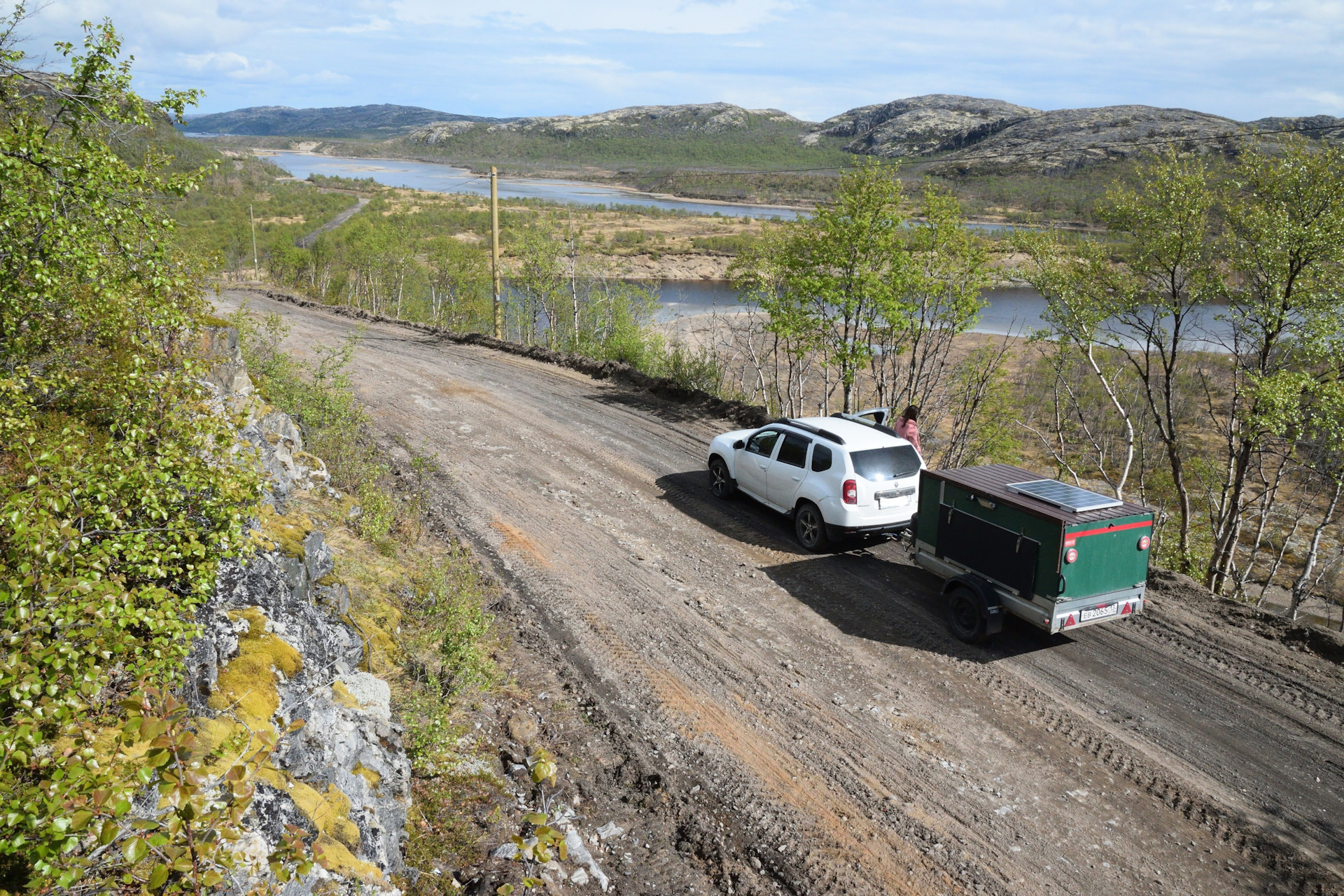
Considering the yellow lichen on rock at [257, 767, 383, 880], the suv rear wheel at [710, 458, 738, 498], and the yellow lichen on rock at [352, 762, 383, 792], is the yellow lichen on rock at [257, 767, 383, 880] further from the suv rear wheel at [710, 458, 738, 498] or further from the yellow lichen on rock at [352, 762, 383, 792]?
the suv rear wheel at [710, 458, 738, 498]

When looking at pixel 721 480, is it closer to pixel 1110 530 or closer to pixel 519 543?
pixel 519 543

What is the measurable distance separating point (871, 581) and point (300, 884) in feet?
27.9

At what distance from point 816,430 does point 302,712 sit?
8.62 meters

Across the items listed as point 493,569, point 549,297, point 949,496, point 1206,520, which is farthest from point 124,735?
point 549,297

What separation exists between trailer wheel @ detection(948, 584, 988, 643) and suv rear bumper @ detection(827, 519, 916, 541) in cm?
198

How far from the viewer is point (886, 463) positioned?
1188 centimetres

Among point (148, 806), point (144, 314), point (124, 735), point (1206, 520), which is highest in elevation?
point (144, 314)

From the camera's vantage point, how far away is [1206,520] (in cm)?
2711

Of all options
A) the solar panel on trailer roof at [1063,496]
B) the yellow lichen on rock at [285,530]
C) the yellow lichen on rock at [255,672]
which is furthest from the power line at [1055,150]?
the yellow lichen on rock at [255,672]

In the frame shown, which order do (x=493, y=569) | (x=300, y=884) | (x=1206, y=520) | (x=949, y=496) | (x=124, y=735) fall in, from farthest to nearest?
(x=1206, y=520) < (x=493, y=569) < (x=949, y=496) < (x=300, y=884) < (x=124, y=735)

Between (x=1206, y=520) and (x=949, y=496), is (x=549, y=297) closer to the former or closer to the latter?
(x=1206, y=520)

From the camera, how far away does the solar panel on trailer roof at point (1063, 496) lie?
29.5ft

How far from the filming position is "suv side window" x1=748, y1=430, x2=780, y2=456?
13227 mm

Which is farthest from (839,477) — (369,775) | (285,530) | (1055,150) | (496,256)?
(1055,150)
